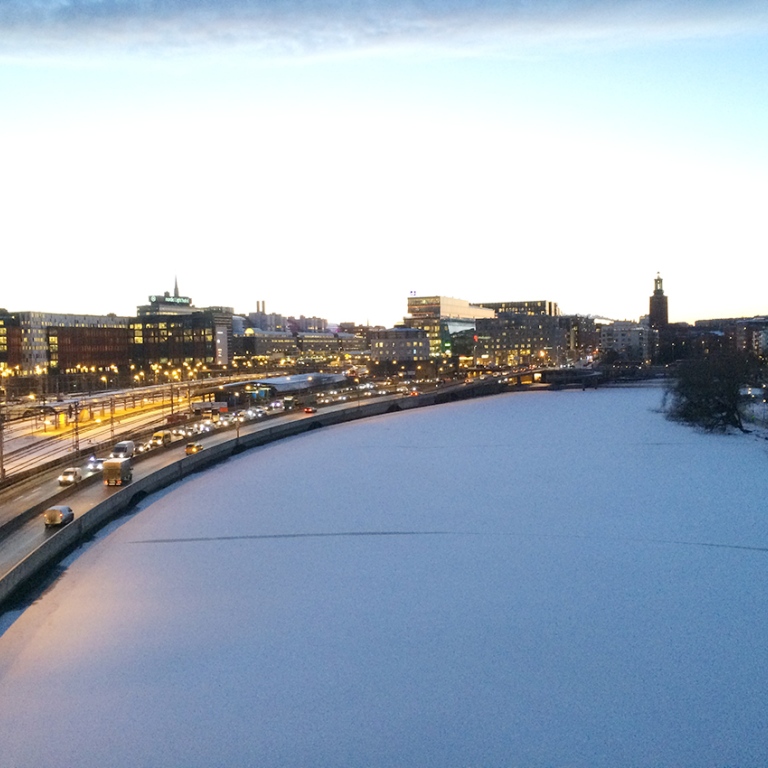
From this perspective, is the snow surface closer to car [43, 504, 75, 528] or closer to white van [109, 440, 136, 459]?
car [43, 504, 75, 528]

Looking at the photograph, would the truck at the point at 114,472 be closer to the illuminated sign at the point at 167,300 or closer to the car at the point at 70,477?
the car at the point at 70,477

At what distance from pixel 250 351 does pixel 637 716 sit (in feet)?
318

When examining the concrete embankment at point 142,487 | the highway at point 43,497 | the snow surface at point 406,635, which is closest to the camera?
the snow surface at point 406,635

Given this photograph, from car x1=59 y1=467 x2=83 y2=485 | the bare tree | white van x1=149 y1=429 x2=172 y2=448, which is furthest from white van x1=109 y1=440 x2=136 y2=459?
the bare tree

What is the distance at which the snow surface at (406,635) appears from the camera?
6254 mm

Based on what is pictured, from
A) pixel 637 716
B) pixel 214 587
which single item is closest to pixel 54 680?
pixel 214 587

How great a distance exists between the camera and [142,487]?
17.6m

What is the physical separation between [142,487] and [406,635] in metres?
10.9

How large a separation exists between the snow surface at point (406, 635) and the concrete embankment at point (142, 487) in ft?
1.36

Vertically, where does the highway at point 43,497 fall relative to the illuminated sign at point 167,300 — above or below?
below

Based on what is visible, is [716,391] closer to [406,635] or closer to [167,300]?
[406,635]

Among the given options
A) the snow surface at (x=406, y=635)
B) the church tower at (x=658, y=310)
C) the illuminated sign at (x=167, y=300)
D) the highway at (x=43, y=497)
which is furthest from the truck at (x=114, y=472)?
the church tower at (x=658, y=310)

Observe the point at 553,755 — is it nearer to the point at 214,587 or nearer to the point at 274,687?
the point at 274,687

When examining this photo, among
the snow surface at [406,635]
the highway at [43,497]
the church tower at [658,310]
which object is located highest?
the church tower at [658,310]
